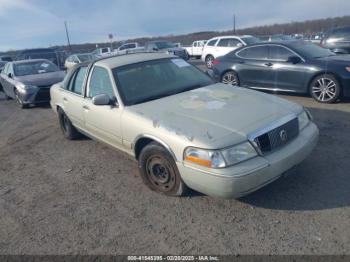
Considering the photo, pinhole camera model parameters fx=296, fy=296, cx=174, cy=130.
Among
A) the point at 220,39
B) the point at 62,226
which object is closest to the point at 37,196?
the point at 62,226

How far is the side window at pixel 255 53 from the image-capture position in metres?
7.98

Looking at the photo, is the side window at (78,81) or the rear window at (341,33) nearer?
the side window at (78,81)

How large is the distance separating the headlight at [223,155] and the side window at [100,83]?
1.67 meters

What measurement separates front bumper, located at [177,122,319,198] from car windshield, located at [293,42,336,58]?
4949 millimetres

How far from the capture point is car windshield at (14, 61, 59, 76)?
1027 centimetres

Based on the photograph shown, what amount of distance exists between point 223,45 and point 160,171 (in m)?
14.2

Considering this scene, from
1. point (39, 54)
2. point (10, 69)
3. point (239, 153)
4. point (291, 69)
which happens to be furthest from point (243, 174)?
point (39, 54)

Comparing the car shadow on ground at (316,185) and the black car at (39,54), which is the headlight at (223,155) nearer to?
the car shadow on ground at (316,185)

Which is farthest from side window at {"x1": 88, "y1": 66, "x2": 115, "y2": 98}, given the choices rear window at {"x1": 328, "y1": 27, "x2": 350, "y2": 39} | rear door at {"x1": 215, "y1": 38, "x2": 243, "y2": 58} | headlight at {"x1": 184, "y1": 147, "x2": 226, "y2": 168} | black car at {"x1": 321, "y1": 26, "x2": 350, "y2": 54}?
rear window at {"x1": 328, "y1": 27, "x2": 350, "y2": 39}

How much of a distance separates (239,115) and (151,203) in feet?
4.73

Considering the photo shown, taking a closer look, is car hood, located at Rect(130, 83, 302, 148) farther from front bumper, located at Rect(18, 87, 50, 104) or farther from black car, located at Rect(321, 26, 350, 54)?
black car, located at Rect(321, 26, 350, 54)

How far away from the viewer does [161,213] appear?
3260 mm

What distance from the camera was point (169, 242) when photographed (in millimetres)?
2807

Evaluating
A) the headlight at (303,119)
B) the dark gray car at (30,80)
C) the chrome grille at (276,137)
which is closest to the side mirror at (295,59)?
the headlight at (303,119)
